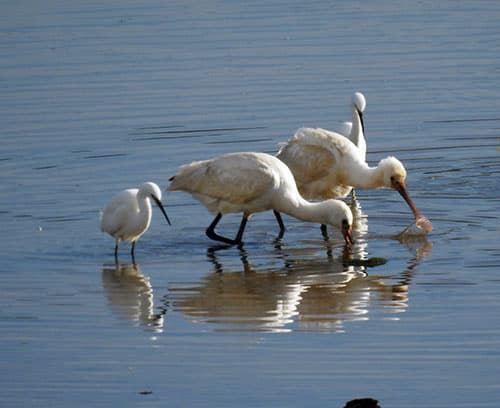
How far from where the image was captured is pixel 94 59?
2356 centimetres

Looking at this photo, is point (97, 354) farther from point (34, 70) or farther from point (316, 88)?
point (34, 70)

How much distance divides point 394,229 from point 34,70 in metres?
10.0

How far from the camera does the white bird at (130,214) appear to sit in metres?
13.3

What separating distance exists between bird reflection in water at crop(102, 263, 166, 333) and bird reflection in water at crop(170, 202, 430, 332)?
0.24 metres

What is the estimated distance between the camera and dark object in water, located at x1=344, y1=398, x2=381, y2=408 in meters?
8.95

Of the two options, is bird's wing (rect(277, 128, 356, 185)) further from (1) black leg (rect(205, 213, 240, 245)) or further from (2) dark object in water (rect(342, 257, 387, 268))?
(2) dark object in water (rect(342, 257, 387, 268))

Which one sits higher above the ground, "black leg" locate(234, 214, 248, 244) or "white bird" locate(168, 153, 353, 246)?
"white bird" locate(168, 153, 353, 246)

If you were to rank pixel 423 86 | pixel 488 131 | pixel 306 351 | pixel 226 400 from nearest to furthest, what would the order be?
pixel 226 400 → pixel 306 351 → pixel 488 131 → pixel 423 86

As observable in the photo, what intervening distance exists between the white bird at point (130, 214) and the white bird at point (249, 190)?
36.1 inches

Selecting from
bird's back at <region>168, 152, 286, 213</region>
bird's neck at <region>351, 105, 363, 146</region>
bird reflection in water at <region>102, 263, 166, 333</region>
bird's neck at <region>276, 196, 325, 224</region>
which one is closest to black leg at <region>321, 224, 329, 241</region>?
bird's neck at <region>276, 196, 325, 224</region>

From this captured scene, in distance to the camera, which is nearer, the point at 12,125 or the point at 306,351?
the point at 306,351

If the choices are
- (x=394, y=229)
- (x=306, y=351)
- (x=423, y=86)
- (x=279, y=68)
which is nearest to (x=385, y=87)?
(x=423, y=86)

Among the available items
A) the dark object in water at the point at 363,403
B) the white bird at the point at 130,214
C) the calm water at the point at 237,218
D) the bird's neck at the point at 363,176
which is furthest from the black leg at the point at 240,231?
the dark object in water at the point at 363,403

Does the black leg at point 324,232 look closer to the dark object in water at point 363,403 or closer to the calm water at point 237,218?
the calm water at point 237,218
